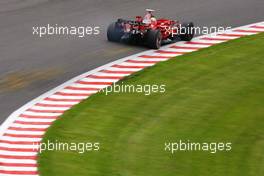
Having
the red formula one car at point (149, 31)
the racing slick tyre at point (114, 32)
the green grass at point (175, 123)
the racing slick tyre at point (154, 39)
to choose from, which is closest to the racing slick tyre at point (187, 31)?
the red formula one car at point (149, 31)

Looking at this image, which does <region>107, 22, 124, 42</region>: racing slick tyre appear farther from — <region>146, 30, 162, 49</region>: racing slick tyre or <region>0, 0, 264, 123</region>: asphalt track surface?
<region>146, 30, 162, 49</region>: racing slick tyre

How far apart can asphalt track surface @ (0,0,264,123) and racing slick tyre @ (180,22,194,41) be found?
1672 mm

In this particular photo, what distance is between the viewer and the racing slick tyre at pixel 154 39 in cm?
2836

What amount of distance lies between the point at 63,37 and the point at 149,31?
3458 mm

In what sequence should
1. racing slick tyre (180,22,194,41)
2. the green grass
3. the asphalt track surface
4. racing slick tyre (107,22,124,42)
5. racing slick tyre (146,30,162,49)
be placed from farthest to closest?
racing slick tyre (180,22,194,41), racing slick tyre (107,22,124,42), racing slick tyre (146,30,162,49), the asphalt track surface, the green grass

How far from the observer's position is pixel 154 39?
2847 cm

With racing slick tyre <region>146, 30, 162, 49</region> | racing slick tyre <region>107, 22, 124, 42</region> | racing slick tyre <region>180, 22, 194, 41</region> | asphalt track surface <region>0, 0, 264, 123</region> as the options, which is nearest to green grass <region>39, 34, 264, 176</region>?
racing slick tyre <region>146, 30, 162, 49</region>

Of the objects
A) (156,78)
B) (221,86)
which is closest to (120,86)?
(156,78)

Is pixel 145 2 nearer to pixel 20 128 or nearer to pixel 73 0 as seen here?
pixel 73 0

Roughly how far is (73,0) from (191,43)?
689 centimetres

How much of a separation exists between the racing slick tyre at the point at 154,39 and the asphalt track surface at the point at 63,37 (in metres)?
0.44

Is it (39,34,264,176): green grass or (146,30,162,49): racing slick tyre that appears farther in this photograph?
(146,30,162,49): racing slick tyre

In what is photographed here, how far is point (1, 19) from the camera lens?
32.0 m

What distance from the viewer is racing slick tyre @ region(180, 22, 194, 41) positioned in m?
29.6
